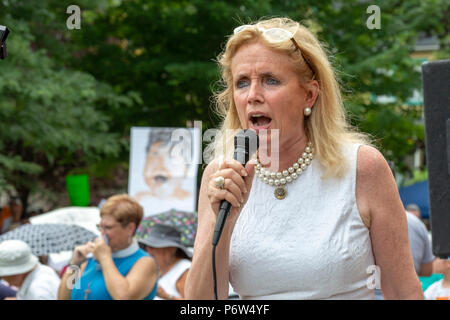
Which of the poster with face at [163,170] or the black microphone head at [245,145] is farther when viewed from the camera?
the poster with face at [163,170]

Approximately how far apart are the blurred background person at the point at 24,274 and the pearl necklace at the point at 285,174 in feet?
10.8

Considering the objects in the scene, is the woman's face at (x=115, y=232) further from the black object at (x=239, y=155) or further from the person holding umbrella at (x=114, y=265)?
the black object at (x=239, y=155)

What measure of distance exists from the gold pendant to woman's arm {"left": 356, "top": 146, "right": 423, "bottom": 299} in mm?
242

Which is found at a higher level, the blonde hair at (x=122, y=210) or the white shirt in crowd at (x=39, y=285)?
the blonde hair at (x=122, y=210)

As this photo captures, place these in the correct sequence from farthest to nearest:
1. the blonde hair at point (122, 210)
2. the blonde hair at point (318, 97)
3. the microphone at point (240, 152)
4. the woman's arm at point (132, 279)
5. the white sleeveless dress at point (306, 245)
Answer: the blonde hair at point (122, 210) → the woman's arm at point (132, 279) → the blonde hair at point (318, 97) → the white sleeveless dress at point (306, 245) → the microphone at point (240, 152)

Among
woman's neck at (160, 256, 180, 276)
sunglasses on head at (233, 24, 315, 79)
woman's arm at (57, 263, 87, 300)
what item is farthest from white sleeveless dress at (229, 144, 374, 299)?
woman's neck at (160, 256, 180, 276)

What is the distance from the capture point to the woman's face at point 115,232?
4.68 metres

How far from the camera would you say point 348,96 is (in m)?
2.60

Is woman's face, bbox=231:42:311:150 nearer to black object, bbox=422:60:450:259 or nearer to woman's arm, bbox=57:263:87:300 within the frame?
black object, bbox=422:60:450:259

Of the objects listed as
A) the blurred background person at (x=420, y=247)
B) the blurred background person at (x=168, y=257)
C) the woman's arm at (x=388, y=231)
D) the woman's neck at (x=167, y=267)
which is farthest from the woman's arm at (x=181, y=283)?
the woman's arm at (x=388, y=231)

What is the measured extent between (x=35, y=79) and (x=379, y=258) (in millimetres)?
9351

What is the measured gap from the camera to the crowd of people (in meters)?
1.93

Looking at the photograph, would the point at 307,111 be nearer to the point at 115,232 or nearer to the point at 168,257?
the point at 115,232

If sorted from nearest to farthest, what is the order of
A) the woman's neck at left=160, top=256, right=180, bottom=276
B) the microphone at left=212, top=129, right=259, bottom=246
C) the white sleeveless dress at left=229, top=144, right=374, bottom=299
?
1. the microphone at left=212, top=129, right=259, bottom=246
2. the white sleeveless dress at left=229, top=144, right=374, bottom=299
3. the woman's neck at left=160, top=256, right=180, bottom=276
